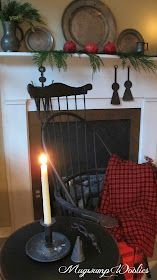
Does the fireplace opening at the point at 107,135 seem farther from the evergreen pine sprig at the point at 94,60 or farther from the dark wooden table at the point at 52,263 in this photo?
the dark wooden table at the point at 52,263

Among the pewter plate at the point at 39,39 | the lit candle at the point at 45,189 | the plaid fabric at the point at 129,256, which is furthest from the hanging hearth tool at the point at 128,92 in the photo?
the lit candle at the point at 45,189

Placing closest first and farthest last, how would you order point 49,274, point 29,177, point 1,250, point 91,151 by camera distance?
point 49,274, point 1,250, point 29,177, point 91,151

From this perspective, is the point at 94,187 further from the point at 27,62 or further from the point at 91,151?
the point at 27,62

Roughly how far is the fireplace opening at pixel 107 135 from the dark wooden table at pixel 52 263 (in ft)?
3.11

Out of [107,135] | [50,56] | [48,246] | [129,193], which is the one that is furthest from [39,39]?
[48,246]

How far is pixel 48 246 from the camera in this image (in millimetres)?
1016

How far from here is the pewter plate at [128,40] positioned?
1.96 m

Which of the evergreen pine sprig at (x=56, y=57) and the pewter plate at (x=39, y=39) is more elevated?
the pewter plate at (x=39, y=39)

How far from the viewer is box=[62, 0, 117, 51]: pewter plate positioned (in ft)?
6.12

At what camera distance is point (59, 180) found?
135 centimetres

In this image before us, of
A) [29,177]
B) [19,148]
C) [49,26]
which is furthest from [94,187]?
[49,26]

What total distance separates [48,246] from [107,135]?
4.35 ft

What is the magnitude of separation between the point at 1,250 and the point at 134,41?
1.68 meters

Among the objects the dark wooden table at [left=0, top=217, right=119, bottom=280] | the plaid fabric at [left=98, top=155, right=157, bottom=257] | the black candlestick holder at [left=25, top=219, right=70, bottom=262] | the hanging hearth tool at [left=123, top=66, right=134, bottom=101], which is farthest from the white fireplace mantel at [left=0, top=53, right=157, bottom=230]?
the black candlestick holder at [left=25, top=219, right=70, bottom=262]
